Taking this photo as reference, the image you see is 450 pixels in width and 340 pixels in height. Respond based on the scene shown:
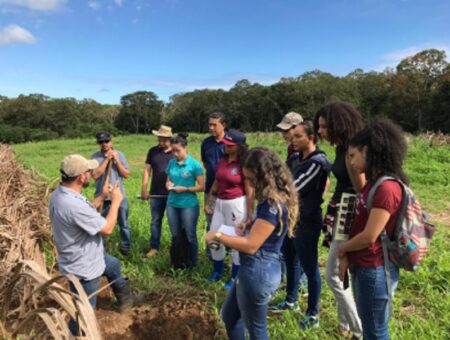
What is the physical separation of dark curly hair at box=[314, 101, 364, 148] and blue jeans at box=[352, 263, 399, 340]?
96 centimetres

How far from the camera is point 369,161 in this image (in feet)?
6.57

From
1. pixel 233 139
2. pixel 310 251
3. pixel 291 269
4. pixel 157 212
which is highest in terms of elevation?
pixel 233 139

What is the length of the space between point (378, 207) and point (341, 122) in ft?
2.90

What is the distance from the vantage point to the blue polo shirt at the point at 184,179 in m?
4.23

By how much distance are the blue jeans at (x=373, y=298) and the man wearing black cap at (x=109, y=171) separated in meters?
3.17

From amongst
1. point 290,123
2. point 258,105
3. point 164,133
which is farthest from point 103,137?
point 258,105

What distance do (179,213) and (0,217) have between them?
71.0 inches

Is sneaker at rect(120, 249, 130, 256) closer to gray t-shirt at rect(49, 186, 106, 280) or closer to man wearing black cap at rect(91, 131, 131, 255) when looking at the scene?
man wearing black cap at rect(91, 131, 131, 255)

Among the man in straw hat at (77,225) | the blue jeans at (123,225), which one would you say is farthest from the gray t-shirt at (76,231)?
the blue jeans at (123,225)

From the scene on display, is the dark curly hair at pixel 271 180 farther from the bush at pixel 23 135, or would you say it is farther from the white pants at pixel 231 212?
the bush at pixel 23 135

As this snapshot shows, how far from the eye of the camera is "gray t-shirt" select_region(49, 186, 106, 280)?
2482mm

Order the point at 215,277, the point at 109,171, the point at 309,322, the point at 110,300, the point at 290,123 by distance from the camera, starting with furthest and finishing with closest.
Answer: the point at 109,171 < the point at 215,277 < the point at 110,300 < the point at 290,123 < the point at 309,322

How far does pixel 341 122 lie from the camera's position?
2.59 m

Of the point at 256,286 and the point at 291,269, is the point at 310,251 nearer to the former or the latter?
the point at 291,269
